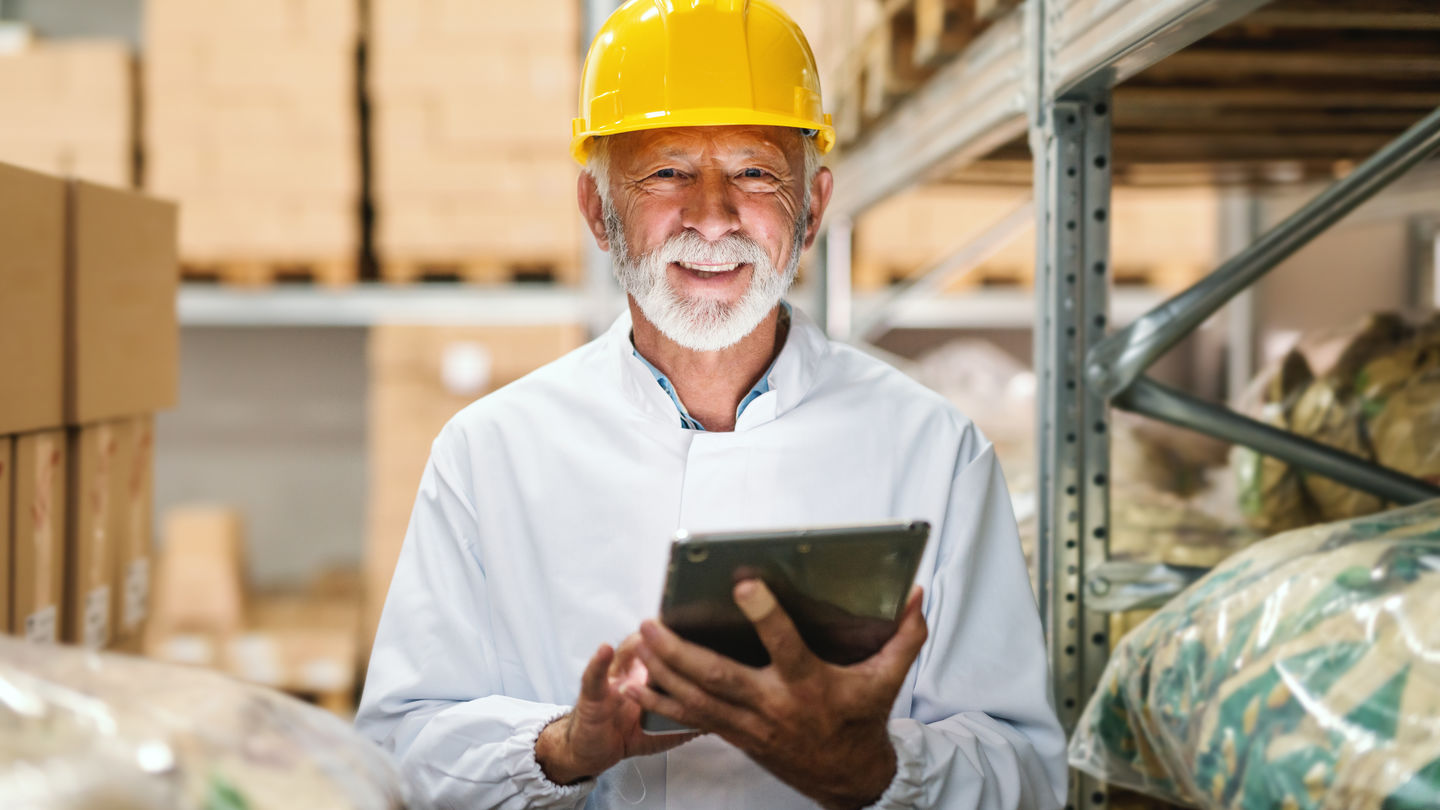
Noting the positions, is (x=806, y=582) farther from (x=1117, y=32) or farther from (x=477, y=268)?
(x=477, y=268)

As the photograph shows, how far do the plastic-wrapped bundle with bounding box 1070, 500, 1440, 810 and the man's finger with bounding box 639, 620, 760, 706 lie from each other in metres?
0.52

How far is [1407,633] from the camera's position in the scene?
3.53ft

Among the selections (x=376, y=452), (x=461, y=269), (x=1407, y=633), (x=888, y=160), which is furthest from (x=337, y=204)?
(x=1407, y=633)

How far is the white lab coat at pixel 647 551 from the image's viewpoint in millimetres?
1410

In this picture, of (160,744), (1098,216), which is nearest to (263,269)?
(1098,216)

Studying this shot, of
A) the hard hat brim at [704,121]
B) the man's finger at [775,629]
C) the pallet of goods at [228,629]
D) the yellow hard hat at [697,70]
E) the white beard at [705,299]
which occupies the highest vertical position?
the yellow hard hat at [697,70]

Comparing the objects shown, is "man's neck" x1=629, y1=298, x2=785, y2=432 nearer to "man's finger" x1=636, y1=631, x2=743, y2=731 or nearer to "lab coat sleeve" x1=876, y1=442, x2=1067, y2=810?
"lab coat sleeve" x1=876, y1=442, x2=1067, y2=810

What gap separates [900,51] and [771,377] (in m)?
1.23

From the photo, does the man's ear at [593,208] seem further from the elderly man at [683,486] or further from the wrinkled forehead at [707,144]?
the wrinkled forehead at [707,144]

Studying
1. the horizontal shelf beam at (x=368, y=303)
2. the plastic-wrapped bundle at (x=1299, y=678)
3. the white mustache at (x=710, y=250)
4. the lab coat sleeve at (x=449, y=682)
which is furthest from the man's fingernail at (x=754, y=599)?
the horizontal shelf beam at (x=368, y=303)

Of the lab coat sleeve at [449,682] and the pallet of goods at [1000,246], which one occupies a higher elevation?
the pallet of goods at [1000,246]

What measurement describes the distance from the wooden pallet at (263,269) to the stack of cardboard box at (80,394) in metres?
2.55

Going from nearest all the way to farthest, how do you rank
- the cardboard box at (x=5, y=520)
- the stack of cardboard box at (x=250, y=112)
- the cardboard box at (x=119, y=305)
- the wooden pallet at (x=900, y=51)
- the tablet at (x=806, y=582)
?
the tablet at (x=806, y=582) → the cardboard box at (x=5, y=520) → the cardboard box at (x=119, y=305) → the wooden pallet at (x=900, y=51) → the stack of cardboard box at (x=250, y=112)

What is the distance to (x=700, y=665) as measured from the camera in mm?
1065
